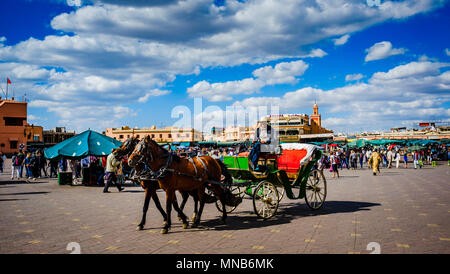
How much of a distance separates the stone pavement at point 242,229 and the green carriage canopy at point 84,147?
4942mm

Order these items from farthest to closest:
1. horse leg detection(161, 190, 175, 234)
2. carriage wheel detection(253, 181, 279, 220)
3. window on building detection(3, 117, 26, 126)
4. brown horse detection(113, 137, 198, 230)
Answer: window on building detection(3, 117, 26, 126) < carriage wheel detection(253, 181, 279, 220) < brown horse detection(113, 137, 198, 230) < horse leg detection(161, 190, 175, 234)

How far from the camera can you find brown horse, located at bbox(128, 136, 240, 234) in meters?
6.53

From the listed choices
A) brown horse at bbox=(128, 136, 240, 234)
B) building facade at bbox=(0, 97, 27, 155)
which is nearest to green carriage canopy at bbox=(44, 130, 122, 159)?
brown horse at bbox=(128, 136, 240, 234)

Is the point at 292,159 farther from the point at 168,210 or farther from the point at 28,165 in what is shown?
the point at 28,165

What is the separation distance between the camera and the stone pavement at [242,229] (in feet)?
17.8

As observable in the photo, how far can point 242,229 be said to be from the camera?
679 centimetres

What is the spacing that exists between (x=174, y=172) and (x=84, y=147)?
35.2ft

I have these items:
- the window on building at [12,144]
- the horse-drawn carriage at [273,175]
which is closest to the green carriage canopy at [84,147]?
the horse-drawn carriage at [273,175]

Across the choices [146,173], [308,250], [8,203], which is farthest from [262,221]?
[8,203]

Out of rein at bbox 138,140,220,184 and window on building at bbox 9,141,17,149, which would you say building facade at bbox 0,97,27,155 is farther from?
rein at bbox 138,140,220,184

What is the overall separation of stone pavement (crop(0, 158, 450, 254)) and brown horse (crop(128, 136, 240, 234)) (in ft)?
2.36

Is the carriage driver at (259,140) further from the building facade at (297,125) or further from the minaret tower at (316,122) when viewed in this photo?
the minaret tower at (316,122)

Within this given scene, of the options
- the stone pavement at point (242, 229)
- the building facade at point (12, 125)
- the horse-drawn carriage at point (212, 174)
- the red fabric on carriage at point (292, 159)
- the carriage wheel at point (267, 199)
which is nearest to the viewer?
the stone pavement at point (242, 229)
